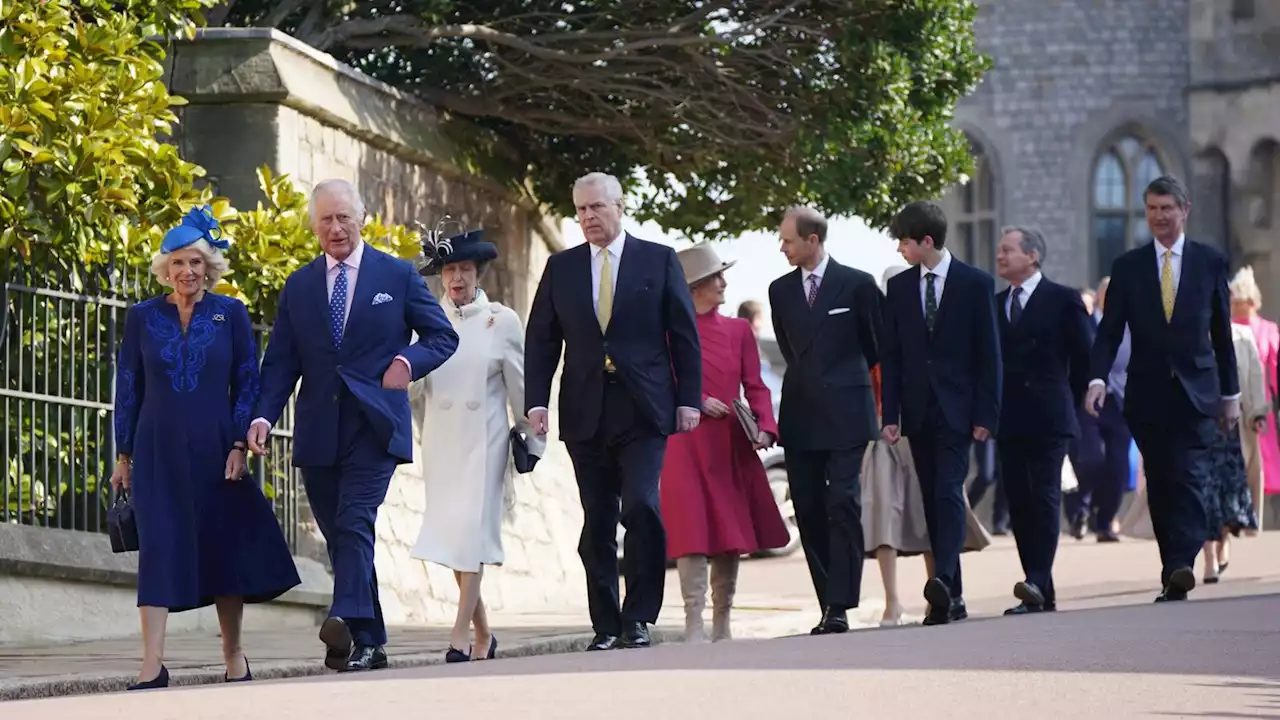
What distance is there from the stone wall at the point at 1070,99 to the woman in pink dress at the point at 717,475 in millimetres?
23209

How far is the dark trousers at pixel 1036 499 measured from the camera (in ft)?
42.2

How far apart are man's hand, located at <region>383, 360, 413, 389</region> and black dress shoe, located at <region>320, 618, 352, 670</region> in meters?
0.87

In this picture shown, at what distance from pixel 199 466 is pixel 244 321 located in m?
0.58

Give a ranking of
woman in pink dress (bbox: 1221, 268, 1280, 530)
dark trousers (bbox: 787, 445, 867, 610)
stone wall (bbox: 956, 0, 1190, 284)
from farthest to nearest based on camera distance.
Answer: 1. stone wall (bbox: 956, 0, 1190, 284)
2. woman in pink dress (bbox: 1221, 268, 1280, 530)
3. dark trousers (bbox: 787, 445, 867, 610)

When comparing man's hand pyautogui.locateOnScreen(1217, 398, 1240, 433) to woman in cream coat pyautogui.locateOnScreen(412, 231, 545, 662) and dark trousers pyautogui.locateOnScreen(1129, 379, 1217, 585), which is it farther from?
woman in cream coat pyautogui.locateOnScreen(412, 231, 545, 662)

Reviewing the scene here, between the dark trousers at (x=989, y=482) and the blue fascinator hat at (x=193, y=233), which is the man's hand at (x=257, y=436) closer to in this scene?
the blue fascinator hat at (x=193, y=233)

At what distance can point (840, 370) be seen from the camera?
475 inches

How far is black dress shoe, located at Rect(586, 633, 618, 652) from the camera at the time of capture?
1091 cm

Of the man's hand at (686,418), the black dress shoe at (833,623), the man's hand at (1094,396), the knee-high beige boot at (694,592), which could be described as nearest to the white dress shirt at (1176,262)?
the man's hand at (1094,396)

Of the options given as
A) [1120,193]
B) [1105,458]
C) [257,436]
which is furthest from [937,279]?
[1120,193]

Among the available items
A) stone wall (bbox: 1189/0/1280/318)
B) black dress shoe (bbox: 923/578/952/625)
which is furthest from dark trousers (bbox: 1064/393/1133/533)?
stone wall (bbox: 1189/0/1280/318)

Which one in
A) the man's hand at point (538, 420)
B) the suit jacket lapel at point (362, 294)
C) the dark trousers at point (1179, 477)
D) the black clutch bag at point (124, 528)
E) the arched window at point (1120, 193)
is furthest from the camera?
the arched window at point (1120, 193)

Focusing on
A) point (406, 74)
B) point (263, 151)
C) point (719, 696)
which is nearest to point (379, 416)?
point (719, 696)

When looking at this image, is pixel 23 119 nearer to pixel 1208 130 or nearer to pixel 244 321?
pixel 244 321
